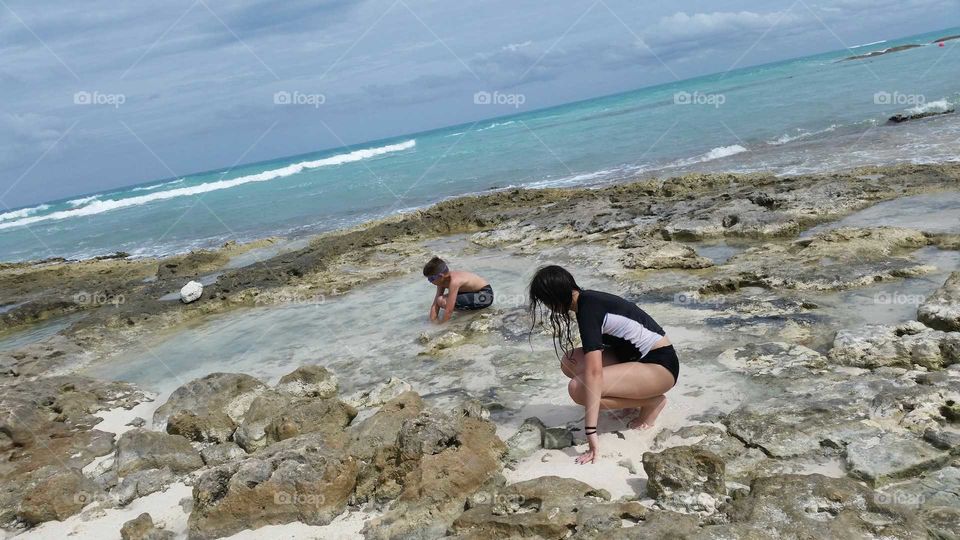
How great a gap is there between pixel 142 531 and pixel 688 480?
3.04 metres

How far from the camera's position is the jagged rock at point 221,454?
455 centimetres

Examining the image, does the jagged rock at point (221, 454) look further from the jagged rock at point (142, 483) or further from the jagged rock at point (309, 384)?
the jagged rock at point (309, 384)

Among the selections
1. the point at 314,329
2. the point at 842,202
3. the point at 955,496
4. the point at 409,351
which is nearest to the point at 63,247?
the point at 314,329

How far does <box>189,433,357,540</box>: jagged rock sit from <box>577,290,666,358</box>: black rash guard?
161 centimetres

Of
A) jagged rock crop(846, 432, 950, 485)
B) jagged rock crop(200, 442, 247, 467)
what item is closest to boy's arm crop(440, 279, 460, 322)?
jagged rock crop(200, 442, 247, 467)

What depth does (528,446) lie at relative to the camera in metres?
3.95

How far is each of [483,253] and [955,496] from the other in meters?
8.35

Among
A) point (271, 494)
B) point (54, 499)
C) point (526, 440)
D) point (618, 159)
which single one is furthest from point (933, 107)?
point (54, 499)

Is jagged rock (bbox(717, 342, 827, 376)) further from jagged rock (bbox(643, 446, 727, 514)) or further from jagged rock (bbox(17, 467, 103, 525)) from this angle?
jagged rock (bbox(17, 467, 103, 525))

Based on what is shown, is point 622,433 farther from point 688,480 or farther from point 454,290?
point 454,290

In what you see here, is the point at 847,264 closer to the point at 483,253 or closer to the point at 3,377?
the point at 483,253

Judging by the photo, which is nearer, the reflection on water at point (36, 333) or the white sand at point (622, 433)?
the white sand at point (622, 433)

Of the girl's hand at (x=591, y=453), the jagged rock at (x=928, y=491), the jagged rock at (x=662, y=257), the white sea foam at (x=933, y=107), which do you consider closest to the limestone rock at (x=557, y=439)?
the girl's hand at (x=591, y=453)

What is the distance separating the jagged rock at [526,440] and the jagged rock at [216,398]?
2.60m
